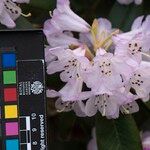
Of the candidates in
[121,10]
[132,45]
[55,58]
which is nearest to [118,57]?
[132,45]

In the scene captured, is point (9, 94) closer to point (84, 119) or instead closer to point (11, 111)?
point (11, 111)

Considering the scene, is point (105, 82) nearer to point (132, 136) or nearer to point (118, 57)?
point (118, 57)

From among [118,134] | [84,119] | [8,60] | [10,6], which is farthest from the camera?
[84,119]

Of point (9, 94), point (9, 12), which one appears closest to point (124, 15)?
point (9, 12)

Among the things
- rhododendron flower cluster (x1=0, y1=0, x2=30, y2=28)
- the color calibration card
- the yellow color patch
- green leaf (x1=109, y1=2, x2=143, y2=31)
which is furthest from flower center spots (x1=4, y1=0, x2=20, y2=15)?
green leaf (x1=109, y1=2, x2=143, y2=31)

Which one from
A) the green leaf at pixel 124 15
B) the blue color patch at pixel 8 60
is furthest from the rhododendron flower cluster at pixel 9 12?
the green leaf at pixel 124 15

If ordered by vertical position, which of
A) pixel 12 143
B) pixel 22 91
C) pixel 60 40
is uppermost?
pixel 60 40

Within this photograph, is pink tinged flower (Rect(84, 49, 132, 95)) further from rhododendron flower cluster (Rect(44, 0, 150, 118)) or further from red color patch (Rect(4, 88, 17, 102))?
red color patch (Rect(4, 88, 17, 102))

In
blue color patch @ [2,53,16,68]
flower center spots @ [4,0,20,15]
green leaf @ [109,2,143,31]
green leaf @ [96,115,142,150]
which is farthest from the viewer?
green leaf @ [109,2,143,31]
